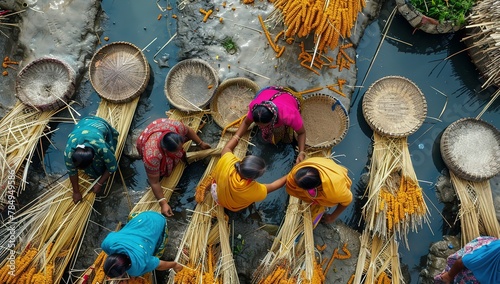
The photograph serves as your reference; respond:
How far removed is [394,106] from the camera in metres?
3.85

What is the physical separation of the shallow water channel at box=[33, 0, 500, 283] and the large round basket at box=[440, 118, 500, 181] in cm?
20

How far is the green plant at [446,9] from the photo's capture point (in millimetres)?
3867

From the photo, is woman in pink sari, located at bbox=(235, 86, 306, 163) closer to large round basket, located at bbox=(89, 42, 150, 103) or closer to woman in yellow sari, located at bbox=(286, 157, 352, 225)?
woman in yellow sari, located at bbox=(286, 157, 352, 225)

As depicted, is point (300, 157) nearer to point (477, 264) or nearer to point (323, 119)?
point (323, 119)

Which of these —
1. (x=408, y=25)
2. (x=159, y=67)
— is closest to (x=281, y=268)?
(x=159, y=67)

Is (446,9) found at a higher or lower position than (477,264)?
higher

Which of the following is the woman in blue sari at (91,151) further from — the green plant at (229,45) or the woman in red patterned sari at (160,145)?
the green plant at (229,45)

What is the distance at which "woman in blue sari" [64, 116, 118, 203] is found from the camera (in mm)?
2980

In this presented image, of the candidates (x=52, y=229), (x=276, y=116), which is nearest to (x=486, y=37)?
(x=276, y=116)

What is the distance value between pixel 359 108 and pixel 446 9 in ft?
4.23

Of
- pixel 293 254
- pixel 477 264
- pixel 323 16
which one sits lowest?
pixel 293 254

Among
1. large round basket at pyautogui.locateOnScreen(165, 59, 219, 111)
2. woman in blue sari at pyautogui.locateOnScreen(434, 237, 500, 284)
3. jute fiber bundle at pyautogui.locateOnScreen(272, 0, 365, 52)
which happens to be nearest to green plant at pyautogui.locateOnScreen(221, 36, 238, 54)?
large round basket at pyautogui.locateOnScreen(165, 59, 219, 111)

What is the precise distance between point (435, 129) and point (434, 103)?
0.90 ft

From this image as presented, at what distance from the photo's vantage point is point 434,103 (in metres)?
4.03
